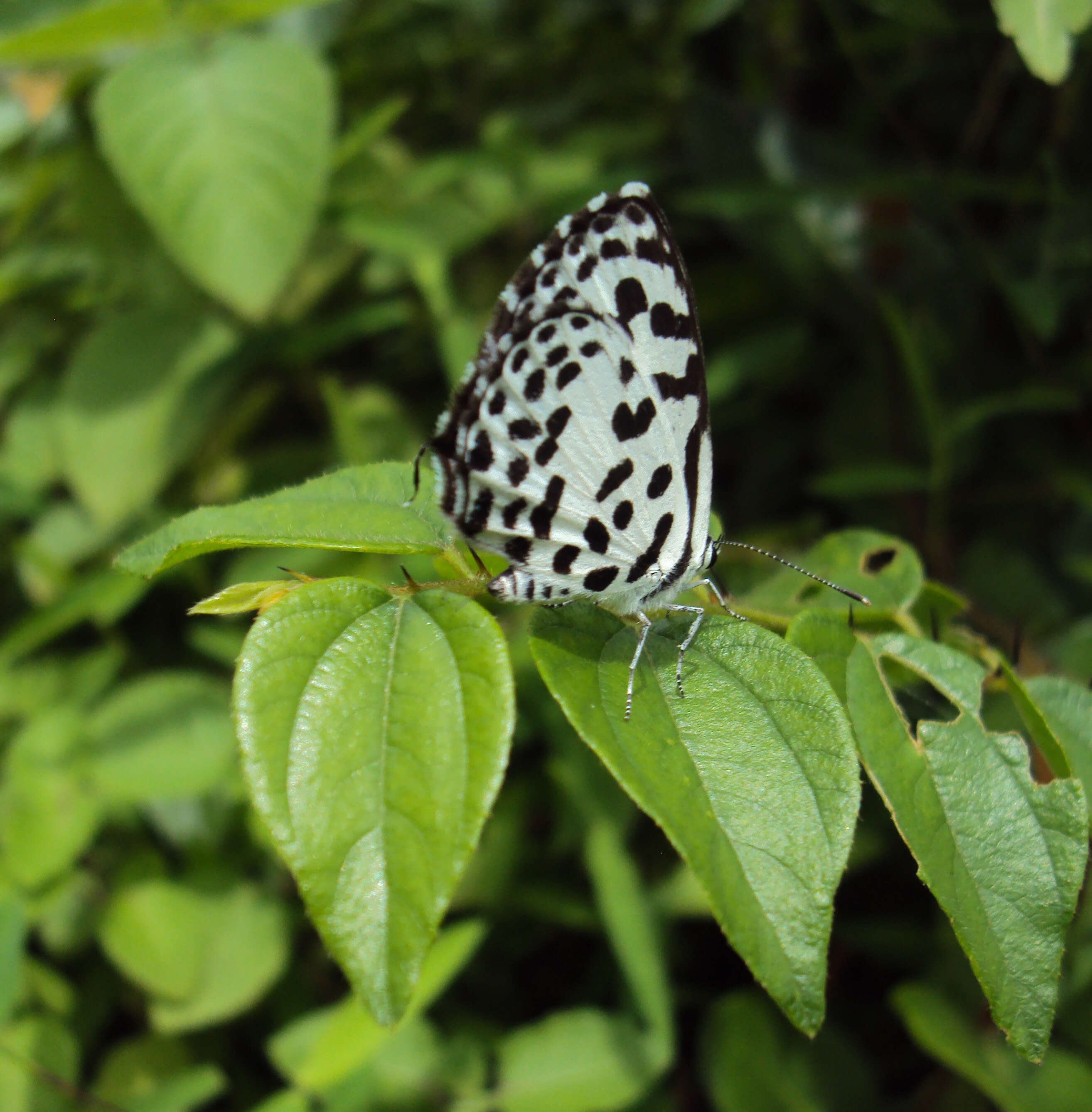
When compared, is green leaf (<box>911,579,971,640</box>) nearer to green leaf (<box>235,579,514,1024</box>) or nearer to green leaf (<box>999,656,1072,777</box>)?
green leaf (<box>999,656,1072,777</box>)

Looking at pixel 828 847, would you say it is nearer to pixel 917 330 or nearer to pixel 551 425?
pixel 551 425

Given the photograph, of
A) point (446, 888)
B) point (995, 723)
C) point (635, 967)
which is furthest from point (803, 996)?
point (635, 967)

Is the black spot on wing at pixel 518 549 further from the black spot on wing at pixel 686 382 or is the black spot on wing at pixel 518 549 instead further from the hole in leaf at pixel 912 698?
the hole in leaf at pixel 912 698

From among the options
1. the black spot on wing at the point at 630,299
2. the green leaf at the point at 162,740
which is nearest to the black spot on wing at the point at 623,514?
the black spot on wing at the point at 630,299

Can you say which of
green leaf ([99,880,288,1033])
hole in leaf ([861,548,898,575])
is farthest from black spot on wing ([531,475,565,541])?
green leaf ([99,880,288,1033])

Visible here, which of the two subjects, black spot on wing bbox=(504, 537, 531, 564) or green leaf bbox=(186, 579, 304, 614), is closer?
green leaf bbox=(186, 579, 304, 614)

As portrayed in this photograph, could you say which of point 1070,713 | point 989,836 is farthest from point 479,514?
point 1070,713
